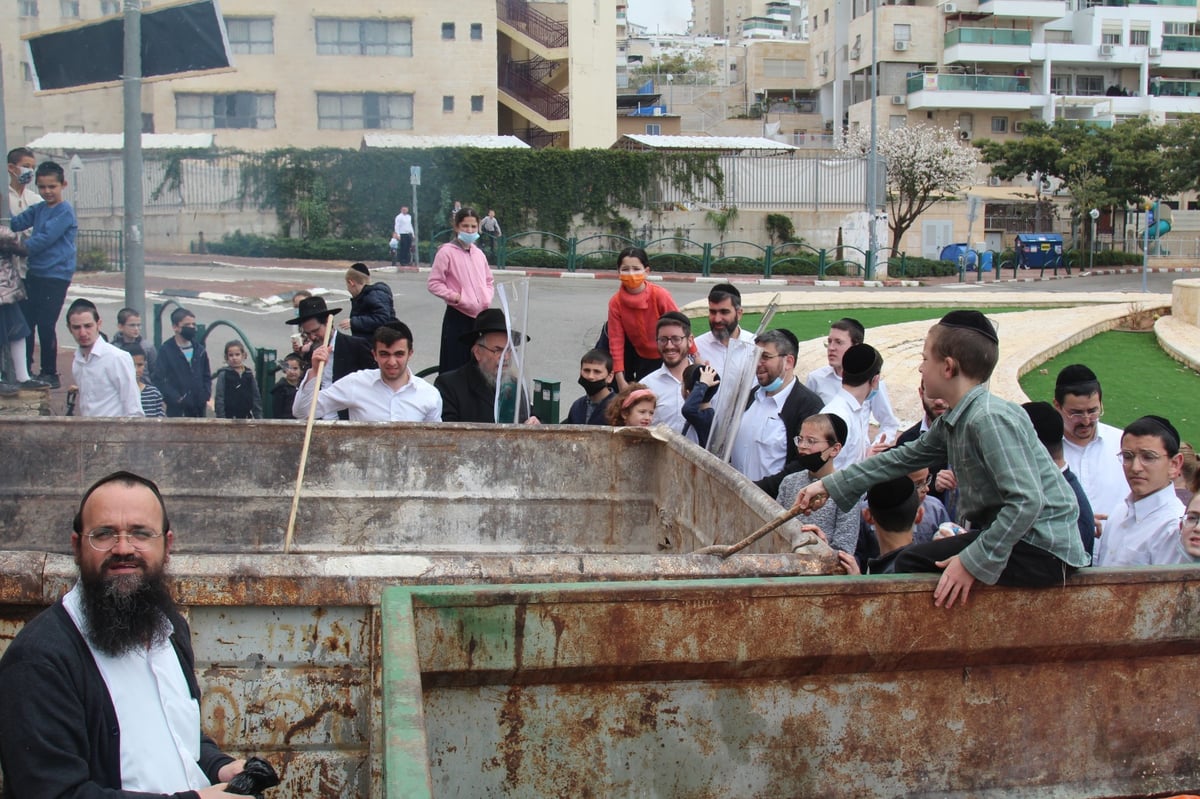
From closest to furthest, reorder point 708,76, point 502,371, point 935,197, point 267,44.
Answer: point 502,371 < point 267,44 < point 935,197 < point 708,76

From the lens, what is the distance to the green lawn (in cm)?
1287

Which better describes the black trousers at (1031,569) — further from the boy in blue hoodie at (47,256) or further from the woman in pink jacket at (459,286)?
the boy in blue hoodie at (47,256)

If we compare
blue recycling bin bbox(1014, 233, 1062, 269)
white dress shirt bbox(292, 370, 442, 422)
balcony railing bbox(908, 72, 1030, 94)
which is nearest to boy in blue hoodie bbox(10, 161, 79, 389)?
white dress shirt bbox(292, 370, 442, 422)

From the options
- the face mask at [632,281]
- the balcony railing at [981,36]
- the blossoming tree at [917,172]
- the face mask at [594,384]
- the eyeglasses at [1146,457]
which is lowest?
the eyeglasses at [1146,457]

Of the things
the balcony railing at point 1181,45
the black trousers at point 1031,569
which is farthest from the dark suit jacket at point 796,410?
the balcony railing at point 1181,45

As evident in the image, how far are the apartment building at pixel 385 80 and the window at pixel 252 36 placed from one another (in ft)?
0.22

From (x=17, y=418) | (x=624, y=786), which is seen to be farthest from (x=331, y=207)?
(x=624, y=786)

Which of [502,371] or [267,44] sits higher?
[267,44]

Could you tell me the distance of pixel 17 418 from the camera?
7039mm

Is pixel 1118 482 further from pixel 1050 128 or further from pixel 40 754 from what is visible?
pixel 1050 128

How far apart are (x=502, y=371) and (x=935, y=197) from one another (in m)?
45.9

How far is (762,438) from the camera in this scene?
736 cm

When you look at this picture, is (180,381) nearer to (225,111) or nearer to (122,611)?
(122,611)

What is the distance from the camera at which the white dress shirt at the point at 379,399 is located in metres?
7.86
